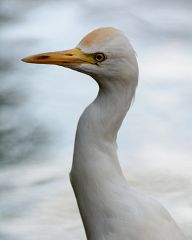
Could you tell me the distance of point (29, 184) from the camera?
4.38m

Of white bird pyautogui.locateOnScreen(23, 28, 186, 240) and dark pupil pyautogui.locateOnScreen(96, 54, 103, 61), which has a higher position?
dark pupil pyautogui.locateOnScreen(96, 54, 103, 61)

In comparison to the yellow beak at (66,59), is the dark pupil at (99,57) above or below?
below

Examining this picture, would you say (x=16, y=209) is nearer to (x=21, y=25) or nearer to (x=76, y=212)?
(x=76, y=212)

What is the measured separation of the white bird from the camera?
2.30m

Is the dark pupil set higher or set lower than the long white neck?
higher

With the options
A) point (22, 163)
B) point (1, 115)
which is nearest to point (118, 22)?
point (1, 115)

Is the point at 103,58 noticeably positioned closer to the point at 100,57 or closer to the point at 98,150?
the point at 100,57

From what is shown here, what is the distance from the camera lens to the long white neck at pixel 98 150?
7.71 ft

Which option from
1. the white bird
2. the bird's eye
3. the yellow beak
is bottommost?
the white bird

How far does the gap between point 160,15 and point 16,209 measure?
2.30 m

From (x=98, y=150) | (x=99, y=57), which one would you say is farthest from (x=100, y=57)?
(x=98, y=150)

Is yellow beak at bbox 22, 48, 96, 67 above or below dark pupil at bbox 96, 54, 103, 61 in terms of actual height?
above

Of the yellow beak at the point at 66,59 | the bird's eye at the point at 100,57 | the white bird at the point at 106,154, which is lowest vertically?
the white bird at the point at 106,154

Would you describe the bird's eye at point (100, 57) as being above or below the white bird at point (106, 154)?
above
